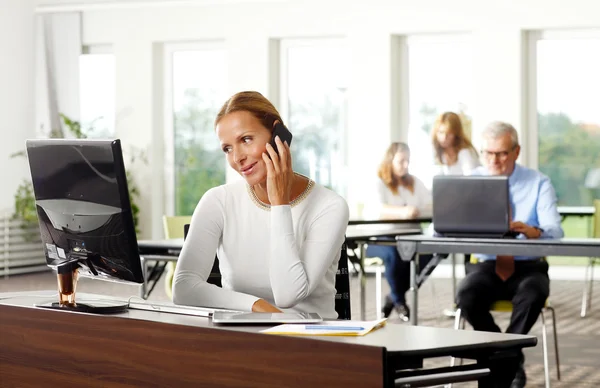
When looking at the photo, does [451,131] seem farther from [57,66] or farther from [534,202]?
[57,66]

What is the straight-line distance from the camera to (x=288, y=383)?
197cm

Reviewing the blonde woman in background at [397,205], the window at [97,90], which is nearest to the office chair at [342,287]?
the blonde woman in background at [397,205]

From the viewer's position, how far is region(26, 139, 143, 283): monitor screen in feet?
7.79

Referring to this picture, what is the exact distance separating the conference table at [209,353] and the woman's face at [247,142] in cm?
57

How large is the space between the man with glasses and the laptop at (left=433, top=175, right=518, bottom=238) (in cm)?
13

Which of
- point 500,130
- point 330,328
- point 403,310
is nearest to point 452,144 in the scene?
point 403,310

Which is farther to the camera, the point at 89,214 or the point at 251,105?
the point at 251,105

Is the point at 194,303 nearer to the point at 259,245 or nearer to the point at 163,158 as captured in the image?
the point at 259,245

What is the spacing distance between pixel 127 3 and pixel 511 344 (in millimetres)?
9161

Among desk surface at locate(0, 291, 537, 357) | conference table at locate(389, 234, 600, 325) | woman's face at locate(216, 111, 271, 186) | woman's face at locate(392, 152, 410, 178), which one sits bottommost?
conference table at locate(389, 234, 600, 325)

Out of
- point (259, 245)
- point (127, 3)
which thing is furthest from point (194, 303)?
point (127, 3)

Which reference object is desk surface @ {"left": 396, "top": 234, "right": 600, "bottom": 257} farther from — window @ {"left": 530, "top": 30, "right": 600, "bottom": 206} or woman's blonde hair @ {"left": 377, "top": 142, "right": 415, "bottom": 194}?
window @ {"left": 530, "top": 30, "right": 600, "bottom": 206}

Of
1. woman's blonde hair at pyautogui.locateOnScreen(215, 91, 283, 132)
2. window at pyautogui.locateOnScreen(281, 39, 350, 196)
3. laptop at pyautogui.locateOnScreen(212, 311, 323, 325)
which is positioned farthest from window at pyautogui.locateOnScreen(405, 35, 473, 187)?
laptop at pyautogui.locateOnScreen(212, 311, 323, 325)

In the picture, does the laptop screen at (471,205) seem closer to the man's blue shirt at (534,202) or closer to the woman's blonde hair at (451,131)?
the man's blue shirt at (534,202)
